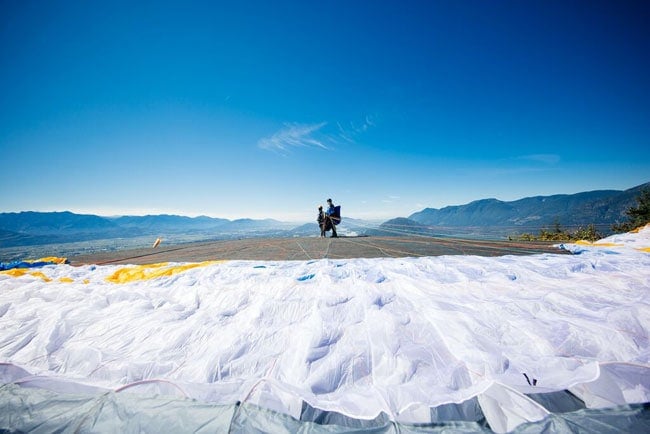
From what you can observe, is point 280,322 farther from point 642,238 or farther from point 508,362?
point 642,238

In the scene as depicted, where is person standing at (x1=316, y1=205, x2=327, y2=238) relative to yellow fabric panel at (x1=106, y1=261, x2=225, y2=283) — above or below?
above

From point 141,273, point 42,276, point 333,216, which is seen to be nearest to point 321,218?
point 333,216

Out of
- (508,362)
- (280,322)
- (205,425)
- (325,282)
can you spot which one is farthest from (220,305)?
(508,362)

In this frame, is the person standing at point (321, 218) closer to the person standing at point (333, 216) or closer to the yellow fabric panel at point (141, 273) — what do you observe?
the person standing at point (333, 216)

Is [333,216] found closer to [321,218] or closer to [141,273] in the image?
[321,218]

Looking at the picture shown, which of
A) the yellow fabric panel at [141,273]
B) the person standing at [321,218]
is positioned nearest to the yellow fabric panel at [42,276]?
the yellow fabric panel at [141,273]

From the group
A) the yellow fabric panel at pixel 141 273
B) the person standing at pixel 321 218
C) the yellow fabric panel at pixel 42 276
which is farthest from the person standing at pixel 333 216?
the yellow fabric panel at pixel 42 276

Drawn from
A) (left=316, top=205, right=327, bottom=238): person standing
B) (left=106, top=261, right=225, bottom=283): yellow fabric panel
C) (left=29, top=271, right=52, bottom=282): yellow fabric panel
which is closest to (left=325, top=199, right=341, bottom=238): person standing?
(left=316, top=205, right=327, bottom=238): person standing

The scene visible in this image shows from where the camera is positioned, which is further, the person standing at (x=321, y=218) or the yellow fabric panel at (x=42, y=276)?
the person standing at (x=321, y=218)

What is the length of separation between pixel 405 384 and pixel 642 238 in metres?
8.06

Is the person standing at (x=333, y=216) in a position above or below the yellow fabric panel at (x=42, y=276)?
above

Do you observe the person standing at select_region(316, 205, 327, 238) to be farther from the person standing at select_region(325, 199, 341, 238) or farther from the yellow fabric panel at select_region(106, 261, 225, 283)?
the yellow fabric panel at select_region(106, 261, 225, 283)

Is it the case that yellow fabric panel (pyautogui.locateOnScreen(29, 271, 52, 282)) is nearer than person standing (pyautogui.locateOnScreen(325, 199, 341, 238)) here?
Yes

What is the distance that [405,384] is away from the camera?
4.83 ft
